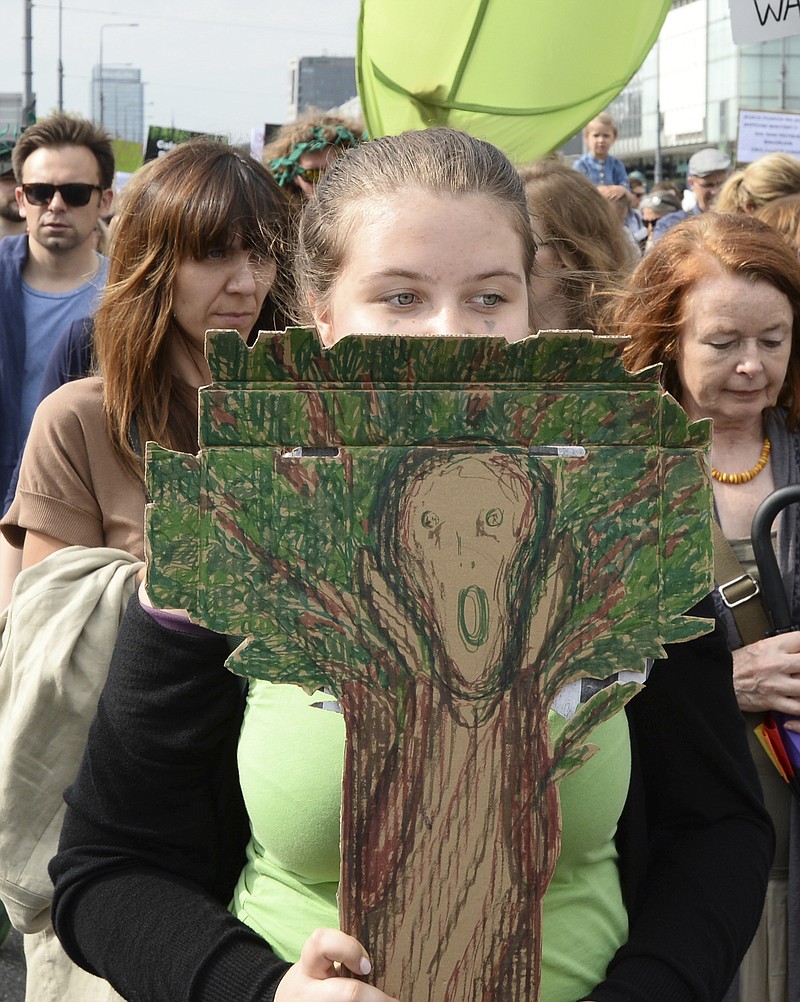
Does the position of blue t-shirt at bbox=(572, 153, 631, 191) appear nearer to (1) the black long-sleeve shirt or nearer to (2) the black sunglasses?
(2) the black sunglasses

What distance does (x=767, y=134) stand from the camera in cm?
715

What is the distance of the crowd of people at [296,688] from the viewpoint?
123 cm

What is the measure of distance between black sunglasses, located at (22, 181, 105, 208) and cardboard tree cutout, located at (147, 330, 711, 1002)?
3.73 m

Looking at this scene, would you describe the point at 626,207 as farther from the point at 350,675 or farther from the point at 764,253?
the point at 350,675

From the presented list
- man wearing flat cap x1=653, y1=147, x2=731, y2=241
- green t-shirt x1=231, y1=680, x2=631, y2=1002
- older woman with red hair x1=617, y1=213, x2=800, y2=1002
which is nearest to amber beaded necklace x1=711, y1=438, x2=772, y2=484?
older woman with red hair x1=617, y1=213, x2=800, y2=1002

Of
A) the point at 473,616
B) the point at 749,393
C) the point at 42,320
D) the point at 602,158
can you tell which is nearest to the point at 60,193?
the point at 42,320

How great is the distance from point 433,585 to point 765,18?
3435mm

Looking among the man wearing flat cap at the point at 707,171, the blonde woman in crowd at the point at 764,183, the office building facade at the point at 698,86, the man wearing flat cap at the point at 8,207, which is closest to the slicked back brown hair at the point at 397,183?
the blonde woman in crowd at the point at 764,183

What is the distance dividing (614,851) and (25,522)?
116 cm

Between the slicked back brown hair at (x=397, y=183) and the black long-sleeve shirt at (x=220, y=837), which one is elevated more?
the slicked back brown hair at (x=397, y=183)

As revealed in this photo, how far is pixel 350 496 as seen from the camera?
1043 millimetres

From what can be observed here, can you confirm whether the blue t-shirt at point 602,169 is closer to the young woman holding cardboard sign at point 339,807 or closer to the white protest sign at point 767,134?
the white protest sign at point 767,134

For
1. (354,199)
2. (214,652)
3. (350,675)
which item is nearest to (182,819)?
(214,652)

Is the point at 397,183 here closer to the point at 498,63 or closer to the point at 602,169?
the point at 498,63
